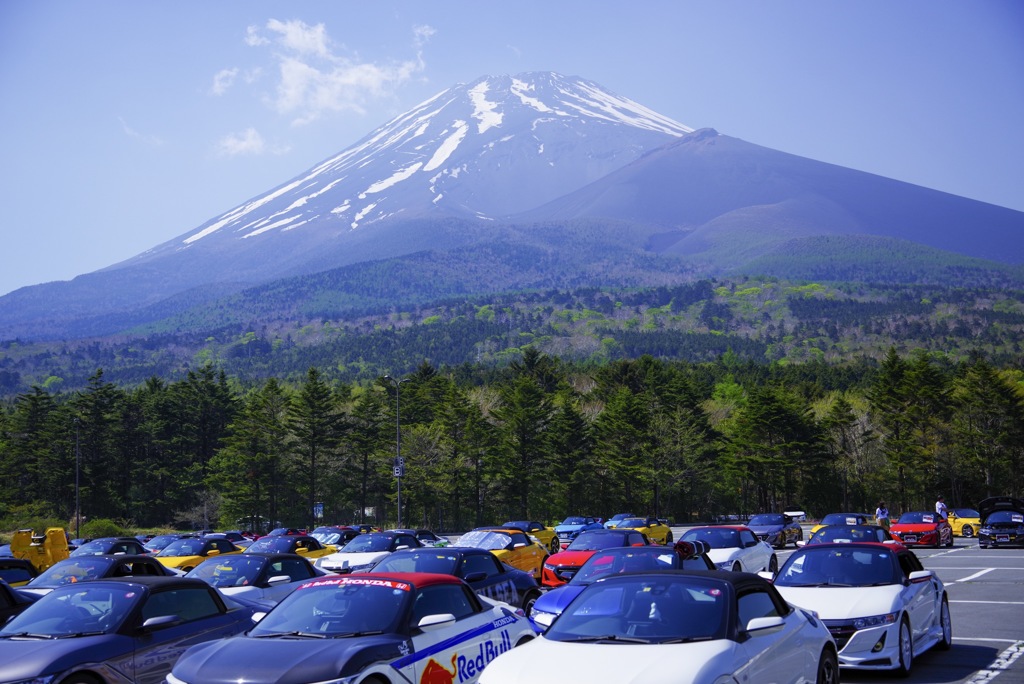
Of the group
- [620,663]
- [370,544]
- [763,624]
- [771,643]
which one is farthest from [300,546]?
[620,663]

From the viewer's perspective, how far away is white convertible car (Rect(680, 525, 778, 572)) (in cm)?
2122

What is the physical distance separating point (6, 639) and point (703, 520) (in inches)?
2943

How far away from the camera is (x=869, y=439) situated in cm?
7925

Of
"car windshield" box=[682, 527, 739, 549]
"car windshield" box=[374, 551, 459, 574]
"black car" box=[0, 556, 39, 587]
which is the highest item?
"black car" box=[0, 556, 39, 587]

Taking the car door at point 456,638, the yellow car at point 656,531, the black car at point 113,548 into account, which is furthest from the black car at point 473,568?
the yellow car at point 656,531

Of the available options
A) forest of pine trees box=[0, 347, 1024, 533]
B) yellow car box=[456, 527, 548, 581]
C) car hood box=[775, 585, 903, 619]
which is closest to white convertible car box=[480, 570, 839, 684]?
car hood box=[775, 585, 903, 619]

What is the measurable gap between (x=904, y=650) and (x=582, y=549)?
29.8 feet

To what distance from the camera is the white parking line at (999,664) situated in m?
10.6

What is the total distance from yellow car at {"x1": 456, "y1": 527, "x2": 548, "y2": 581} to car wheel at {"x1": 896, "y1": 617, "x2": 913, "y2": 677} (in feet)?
35.8

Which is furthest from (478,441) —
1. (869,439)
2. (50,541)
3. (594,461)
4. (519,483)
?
(50,541)

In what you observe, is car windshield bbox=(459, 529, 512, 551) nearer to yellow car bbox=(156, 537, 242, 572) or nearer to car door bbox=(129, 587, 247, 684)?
yellow car bbox=(156, 537, 242, 572)

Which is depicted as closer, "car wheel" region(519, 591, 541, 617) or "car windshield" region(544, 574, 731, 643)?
"car windshield" region(544, 574, 731, 643)

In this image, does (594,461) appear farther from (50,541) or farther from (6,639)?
(6,639)

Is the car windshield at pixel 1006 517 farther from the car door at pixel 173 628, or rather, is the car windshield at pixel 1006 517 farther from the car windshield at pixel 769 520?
the car door at pixel 173 628
